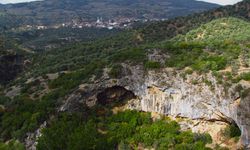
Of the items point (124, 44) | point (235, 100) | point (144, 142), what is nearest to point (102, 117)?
point (144, 142)

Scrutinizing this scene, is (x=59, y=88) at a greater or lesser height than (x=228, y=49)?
lesser

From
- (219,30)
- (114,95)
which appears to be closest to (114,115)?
(114,95)

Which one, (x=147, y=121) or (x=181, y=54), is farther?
(x=181, y=54)

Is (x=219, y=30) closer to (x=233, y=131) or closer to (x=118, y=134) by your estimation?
(x=233, y=131)

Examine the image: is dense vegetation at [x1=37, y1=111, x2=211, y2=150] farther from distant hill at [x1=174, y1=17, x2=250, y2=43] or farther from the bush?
distant hill at [x1=174, y1=17, x2=250, y2=43]

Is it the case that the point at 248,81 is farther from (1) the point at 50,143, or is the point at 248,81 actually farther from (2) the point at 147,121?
(1) the point at 50,143

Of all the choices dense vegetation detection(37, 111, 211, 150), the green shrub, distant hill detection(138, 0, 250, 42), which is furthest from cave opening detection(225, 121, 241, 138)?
distant hill detection(138, 0, 250, 42)
